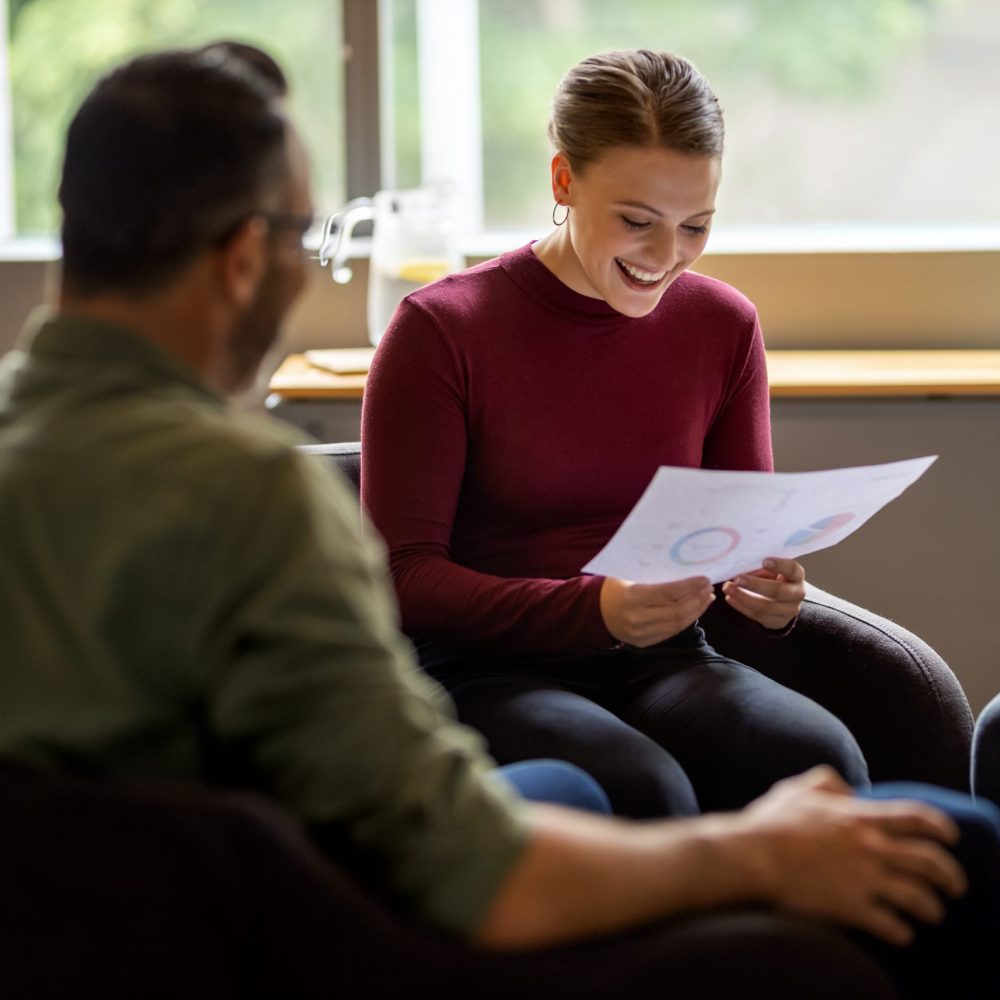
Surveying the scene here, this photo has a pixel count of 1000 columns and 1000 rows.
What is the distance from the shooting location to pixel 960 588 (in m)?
2.54

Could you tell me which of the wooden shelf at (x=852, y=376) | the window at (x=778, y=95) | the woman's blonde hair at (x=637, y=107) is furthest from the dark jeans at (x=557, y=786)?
the window at (x=778, y=95)

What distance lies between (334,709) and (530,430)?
85 cm

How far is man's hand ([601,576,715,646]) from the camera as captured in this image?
139 cm

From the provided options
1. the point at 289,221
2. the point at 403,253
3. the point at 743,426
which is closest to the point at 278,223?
the point at 289,221

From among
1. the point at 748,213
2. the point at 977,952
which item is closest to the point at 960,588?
the point at 748,213

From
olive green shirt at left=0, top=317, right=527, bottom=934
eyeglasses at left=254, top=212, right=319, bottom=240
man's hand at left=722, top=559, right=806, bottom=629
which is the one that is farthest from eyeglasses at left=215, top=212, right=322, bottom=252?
man's hand at left=722, top=559, right=806, bottom=629

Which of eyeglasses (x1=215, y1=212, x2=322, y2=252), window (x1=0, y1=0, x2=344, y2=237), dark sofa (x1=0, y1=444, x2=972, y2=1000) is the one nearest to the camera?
dark sofa (x1=0, y1=444, x2=972, y2=1000)

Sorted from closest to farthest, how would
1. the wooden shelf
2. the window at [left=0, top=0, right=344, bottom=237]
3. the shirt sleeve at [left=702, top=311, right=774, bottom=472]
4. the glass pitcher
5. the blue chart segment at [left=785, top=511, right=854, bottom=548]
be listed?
1. the blue chart segment at [left=785, top=511, right=854, bottom=548]
2. the shirt sleeve at [left=702, top=311, right=774, bottom=472]
3. the wooden shelf
4. the glass pitcher
5. the window at [left=0, top=0, right=344, bottom=237]

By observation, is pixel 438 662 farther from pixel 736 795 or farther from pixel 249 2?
pixel 249 2

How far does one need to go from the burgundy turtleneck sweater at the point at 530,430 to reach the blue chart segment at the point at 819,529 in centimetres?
20

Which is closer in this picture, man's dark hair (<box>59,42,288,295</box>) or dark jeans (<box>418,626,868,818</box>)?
man's dark hair (<box>59,42,288,295</box>)

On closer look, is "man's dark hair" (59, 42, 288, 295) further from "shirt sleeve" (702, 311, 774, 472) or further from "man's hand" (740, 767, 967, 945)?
"shirt sleeve" (702, 311, 774, 472)

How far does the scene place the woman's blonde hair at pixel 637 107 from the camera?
152 cm

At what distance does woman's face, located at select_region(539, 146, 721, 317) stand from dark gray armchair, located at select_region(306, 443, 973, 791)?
1.04ft
